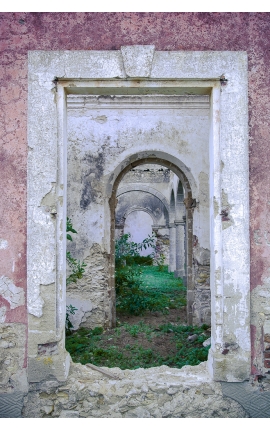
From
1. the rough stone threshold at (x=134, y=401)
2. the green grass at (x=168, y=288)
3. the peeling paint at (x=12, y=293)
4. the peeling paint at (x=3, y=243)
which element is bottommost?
the rough stone threshold at (x=134, y=401)

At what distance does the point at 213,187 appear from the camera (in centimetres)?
295

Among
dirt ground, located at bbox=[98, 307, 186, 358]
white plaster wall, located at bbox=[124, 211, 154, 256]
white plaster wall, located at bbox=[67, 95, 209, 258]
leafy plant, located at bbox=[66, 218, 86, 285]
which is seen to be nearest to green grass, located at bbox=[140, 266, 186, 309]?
dirt ground, located at bbox=[98, 307, 186, 358]

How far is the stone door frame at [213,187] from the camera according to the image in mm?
2852

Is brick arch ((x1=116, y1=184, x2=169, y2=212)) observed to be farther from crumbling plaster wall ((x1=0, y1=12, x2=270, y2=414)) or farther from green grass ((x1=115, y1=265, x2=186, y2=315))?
crumbling plaster wall ((x1=0, y1=12, x2=270, y2=414))

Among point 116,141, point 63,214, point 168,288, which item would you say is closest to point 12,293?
point 63,214

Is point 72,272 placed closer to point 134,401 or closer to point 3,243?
point 3,243

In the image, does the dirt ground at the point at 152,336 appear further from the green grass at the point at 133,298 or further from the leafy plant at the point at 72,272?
the leafy plant at the point at 72,272

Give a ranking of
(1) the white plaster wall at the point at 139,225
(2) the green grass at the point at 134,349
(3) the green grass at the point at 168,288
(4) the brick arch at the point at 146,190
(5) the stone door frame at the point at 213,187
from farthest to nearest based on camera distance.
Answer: (1) the white plaster wall at the point at 139,225 < (4) the brick arch at the point at 146,190 < (3) the green grass at the point at 168,288 < (2) the green grass at the point at 134,349 < (5) the stone door frame at the point at 213,187

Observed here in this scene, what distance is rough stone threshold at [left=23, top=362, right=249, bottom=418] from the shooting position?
286cm

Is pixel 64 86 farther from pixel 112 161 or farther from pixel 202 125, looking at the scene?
pixel 202 125

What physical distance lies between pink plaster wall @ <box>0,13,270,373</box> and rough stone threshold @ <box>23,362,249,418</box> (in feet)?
2.96

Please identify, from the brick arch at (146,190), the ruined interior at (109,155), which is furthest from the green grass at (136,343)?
the brick arch at (146,190)

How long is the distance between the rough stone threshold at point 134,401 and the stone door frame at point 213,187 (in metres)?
0.14

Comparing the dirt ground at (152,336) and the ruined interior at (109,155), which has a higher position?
the ruined interior at (109,155)
